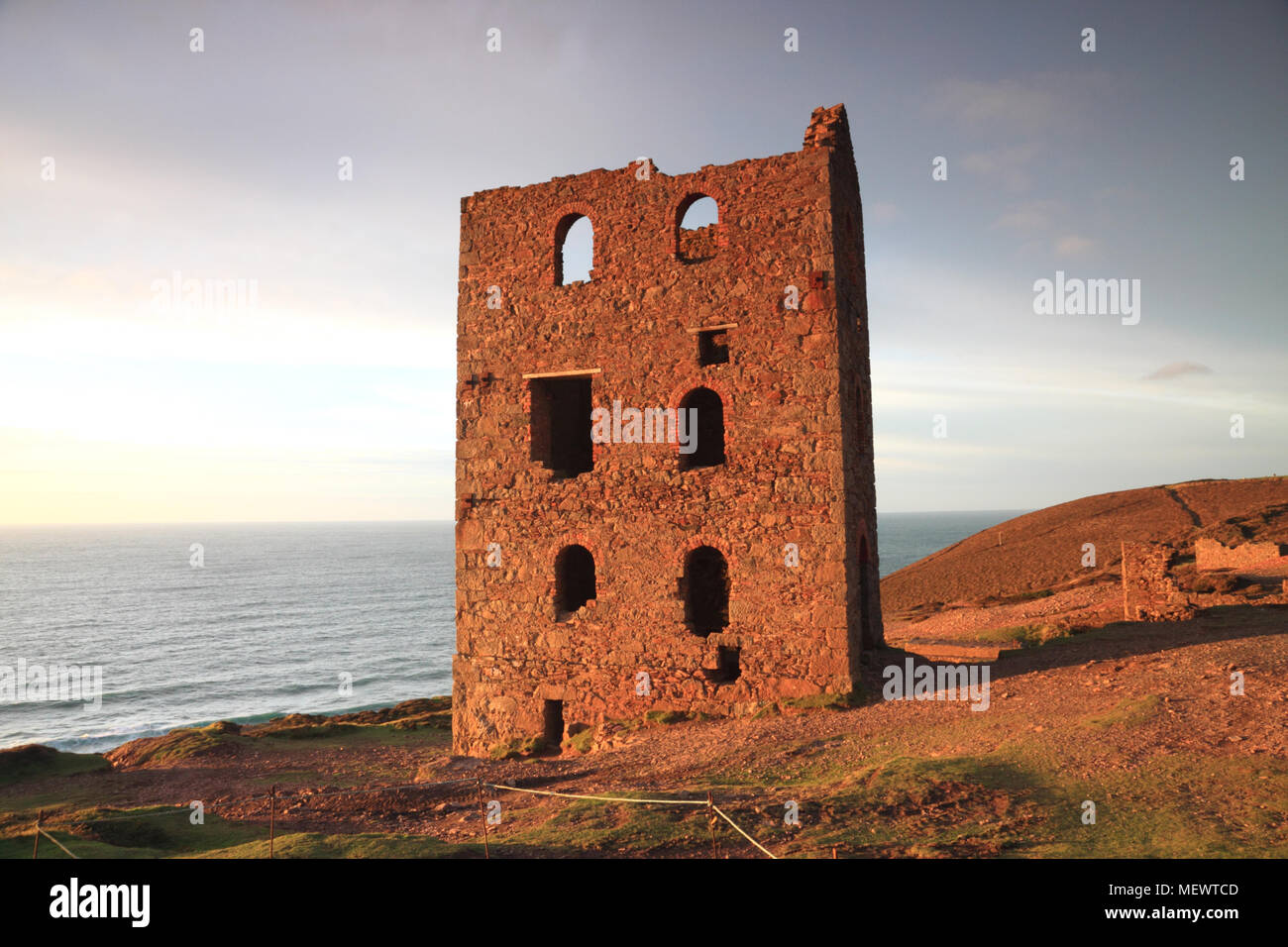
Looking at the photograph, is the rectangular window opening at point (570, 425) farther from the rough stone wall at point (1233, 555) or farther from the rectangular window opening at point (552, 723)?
the rough stone wall at point (1233, 555)

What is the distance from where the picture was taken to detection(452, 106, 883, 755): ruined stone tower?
14.1 metres

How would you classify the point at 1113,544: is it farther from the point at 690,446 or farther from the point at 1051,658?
the point at 690,446

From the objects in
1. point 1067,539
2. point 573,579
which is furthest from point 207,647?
point 1067,539

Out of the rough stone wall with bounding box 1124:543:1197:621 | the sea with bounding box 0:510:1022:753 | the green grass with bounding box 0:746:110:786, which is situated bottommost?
the sea with bounding box 0:510:1022:753

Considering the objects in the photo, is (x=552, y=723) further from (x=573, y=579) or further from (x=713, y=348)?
(x=713, y=348)

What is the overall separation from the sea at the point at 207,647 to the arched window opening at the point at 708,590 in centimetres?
2780

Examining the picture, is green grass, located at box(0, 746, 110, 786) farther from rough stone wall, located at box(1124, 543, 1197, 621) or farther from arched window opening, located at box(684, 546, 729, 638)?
rough stone wall, located at box(1124, 543, 1197, 621)

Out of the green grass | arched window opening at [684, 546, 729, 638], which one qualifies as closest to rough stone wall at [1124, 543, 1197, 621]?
arched window opening at [684, 546, 729, 638]

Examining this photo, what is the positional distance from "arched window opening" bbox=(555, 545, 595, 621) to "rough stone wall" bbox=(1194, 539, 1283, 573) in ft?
72.8

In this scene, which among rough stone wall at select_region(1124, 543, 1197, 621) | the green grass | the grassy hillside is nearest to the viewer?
the green grass

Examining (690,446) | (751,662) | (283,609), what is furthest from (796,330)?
(283,609)

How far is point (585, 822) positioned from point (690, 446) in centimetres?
817

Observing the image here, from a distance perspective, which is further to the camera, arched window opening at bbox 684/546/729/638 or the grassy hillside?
the grassy hillside

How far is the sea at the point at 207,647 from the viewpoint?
130 feet
